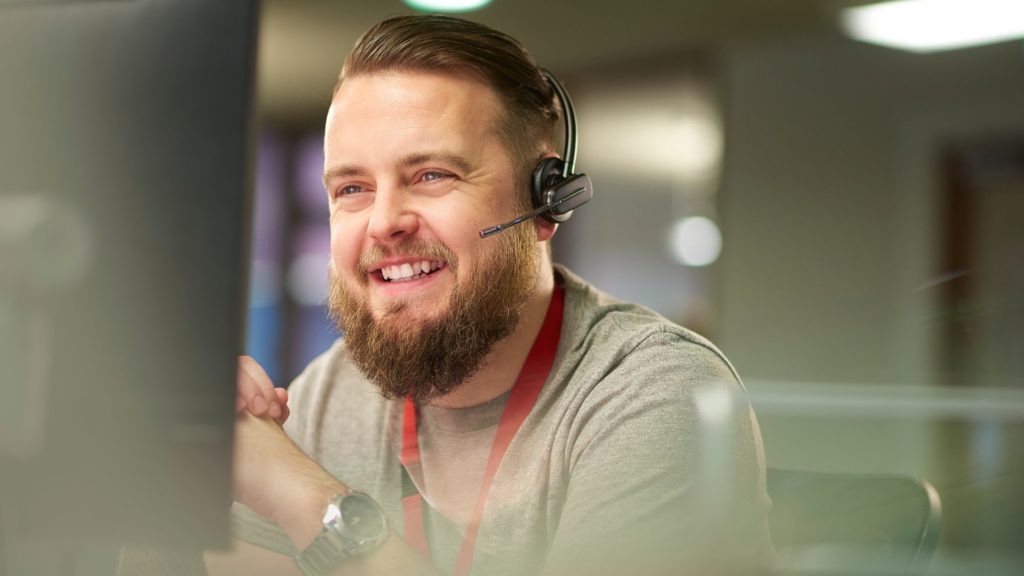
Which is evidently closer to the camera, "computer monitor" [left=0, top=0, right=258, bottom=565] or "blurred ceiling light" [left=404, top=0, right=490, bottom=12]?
"computer monitor" [left=0, top=0, right=258, bottom=565]

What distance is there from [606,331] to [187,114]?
391 millimetres

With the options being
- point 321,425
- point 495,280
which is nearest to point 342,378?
point 321,425

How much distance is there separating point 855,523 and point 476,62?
49cm

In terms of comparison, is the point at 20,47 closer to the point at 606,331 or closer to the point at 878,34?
the point at 606,331

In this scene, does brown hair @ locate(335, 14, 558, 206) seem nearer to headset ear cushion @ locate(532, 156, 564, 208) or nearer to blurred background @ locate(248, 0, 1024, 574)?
headset ear cushion @ locate(532, 156, 564, 208)

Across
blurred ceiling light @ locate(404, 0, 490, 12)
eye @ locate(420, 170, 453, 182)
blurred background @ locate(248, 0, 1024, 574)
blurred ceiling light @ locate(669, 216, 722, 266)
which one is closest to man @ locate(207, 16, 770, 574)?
eye @ locate(420, 170, 453, 182)

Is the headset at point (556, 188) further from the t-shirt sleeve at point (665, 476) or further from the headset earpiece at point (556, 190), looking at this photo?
the t-shirt sleeve at point (665, 476)

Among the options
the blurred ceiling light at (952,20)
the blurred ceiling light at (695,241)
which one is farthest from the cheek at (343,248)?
the blurred ceiling light at (695,241)

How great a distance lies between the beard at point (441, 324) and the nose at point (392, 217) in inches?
0.4

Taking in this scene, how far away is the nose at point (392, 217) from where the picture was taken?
77cm

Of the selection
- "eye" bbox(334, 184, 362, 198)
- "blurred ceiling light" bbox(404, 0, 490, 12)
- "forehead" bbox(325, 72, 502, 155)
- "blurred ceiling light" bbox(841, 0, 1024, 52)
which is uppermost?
"blurred ceiling light" bbox(841, 0, 1024, 52)

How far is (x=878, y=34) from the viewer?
2.70 metres

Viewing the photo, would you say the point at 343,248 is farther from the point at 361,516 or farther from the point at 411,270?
the point at 361,516

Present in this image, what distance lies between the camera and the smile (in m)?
0.78
